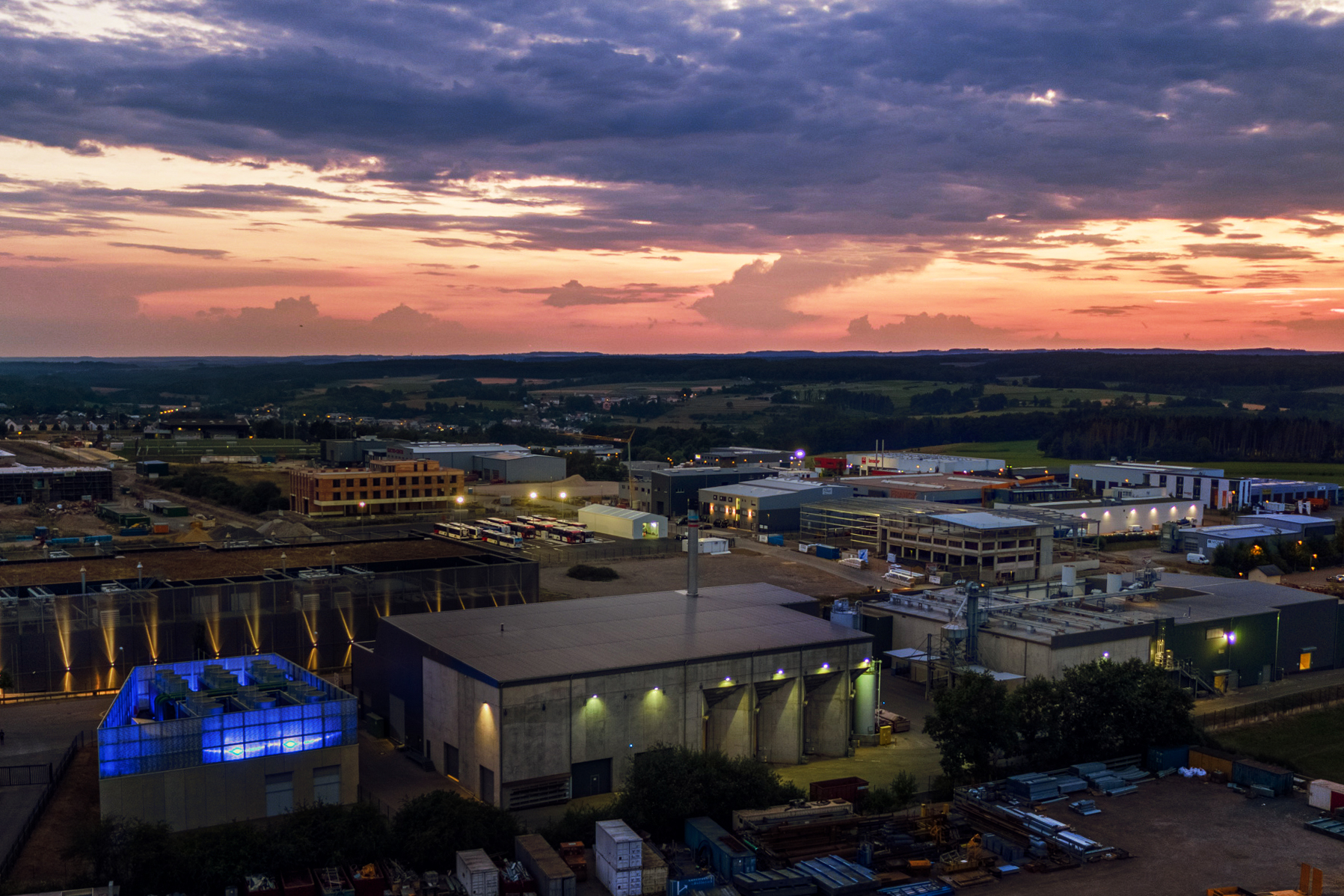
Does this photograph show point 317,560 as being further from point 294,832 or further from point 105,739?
point 294,832

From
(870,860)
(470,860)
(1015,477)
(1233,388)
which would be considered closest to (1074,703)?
(870,860)

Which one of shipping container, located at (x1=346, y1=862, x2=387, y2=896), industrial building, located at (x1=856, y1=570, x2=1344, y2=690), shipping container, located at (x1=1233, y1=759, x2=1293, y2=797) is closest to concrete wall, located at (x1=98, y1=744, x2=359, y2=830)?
shipping container, located at (x1=346, y1=862, x2=387, y2=896)

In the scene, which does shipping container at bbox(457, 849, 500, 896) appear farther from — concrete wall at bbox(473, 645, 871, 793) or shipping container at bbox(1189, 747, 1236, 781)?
shipping container at bbox(1189, 747, 1236, 781)

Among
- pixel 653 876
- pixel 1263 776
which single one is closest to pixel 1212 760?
pixel 1263 776

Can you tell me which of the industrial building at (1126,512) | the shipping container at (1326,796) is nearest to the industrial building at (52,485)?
the industrial building at (1126,512)

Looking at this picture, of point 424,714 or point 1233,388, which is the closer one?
point 424,714

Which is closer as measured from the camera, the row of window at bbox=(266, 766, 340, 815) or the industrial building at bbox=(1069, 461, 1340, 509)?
the row of window at bbox=(266, 766, 340, 815)
